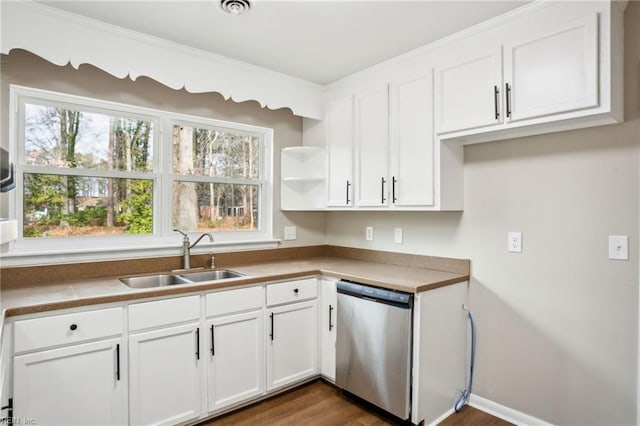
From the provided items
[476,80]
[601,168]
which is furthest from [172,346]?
[601,168]

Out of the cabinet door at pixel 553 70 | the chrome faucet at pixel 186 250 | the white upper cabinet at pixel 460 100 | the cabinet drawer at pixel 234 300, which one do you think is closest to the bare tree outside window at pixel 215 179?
the chrome faucet at pixel 186 250

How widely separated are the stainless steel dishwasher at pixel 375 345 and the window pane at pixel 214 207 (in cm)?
111

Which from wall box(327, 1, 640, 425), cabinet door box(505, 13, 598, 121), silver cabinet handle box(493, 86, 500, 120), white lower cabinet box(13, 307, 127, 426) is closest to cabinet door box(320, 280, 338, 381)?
wall box(327, 1, 640, 425)

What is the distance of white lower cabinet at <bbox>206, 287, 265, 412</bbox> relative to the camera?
2.24 meters

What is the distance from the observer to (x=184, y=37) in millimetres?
2395

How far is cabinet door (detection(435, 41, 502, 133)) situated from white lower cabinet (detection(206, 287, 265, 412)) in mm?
1650

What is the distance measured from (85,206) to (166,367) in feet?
3.90

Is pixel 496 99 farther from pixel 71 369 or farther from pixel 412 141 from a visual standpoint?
pixel 71 369

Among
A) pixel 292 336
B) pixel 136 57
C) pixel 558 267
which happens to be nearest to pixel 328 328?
pixel 292 336

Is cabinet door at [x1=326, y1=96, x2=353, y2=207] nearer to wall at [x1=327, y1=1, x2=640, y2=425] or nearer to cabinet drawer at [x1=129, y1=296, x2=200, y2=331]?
wall at [x1=327, y1=1, x2=640, y2=425]

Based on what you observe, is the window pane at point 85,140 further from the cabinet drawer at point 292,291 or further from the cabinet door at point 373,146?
the cabinet door at point 373,146

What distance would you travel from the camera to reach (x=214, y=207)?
9.90ft

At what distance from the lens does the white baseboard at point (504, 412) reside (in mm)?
2216

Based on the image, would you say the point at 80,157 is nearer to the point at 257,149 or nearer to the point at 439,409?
the point at 257,149
